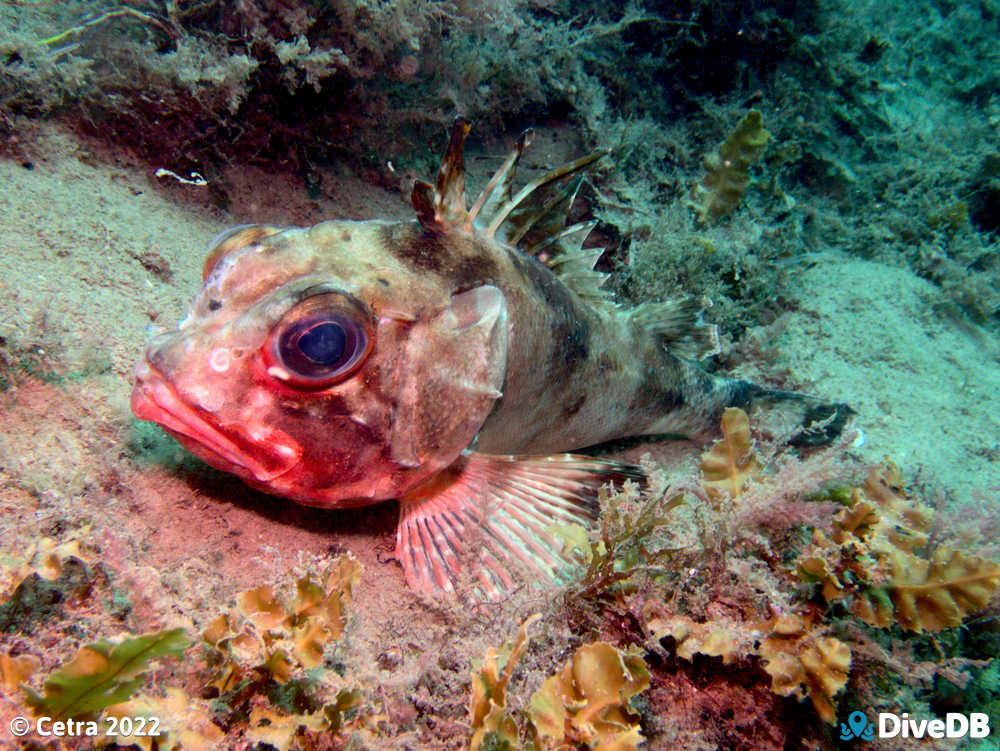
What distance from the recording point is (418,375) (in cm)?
245

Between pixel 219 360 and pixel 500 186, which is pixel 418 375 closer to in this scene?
pixel 219 360

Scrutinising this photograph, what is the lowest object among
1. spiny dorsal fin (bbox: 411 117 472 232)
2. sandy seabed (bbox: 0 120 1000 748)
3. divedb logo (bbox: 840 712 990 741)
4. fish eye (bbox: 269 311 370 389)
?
sandy seabed (bbox: 0 120 1000 748)

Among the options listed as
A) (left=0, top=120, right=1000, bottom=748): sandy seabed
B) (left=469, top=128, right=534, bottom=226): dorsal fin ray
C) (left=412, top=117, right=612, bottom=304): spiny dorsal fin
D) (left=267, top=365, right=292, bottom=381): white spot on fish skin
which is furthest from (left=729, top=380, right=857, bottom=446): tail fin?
(left=267, top=365, right=292, bottom=381): white spot on fish skin

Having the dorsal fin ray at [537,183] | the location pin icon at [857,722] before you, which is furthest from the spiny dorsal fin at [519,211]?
the location pin icon at [857,722]

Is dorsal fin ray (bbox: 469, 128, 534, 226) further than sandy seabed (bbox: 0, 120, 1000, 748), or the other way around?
dorsal fin ray (bbox: 469, 128, 534, 226)

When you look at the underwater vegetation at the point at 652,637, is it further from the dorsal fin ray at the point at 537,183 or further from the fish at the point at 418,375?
the dorsal fin ray at the point at 537,183

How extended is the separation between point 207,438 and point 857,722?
2.68 m

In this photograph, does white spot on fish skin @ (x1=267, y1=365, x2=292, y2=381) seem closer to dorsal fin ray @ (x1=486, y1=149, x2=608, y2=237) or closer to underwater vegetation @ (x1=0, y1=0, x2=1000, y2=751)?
underwater vegetation @ (x1=0, y1=0, x2=1000, y2=751)

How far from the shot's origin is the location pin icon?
1846 millimetres

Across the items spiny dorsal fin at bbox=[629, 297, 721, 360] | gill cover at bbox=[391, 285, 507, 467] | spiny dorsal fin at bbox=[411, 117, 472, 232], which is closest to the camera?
gill cover at bbox=[391, 285, 507, 467]

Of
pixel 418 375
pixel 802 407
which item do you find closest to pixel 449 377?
pixel 418 375

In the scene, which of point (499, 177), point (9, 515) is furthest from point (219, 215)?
point (9, 515)

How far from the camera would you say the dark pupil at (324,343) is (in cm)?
211

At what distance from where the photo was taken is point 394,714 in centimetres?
183
